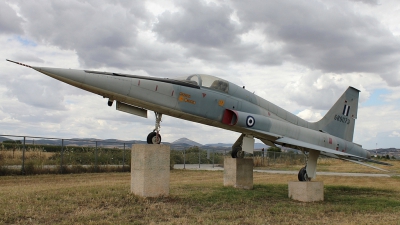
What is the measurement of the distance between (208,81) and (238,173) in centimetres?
420

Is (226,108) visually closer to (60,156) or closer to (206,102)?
(206,102)

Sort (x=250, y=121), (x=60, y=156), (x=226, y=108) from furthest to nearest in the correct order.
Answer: (x=60, y=156)
(x=250, y=121)
(x=226, y=108)

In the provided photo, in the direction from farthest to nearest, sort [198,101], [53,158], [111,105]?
[53,158] → [198,101] → [111,105]

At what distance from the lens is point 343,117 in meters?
16.4

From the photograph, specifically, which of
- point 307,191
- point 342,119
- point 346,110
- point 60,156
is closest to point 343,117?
point 342,119

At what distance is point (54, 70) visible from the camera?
9.35 metres

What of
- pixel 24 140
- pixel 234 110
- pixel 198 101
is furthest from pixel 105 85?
pixel 24 140

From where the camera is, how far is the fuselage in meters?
9.91

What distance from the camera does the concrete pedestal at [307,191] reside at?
493 inches

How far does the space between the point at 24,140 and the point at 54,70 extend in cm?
1213

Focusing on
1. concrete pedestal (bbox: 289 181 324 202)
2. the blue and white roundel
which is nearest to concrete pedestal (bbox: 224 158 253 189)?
concrete pedestal (bbox: 289 181 324 202)

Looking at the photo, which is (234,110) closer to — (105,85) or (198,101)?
(198,101)

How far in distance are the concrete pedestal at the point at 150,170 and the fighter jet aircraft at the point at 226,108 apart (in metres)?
0.49

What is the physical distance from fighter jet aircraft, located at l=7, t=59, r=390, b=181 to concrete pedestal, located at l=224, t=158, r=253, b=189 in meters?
0.40
